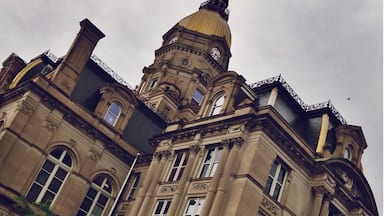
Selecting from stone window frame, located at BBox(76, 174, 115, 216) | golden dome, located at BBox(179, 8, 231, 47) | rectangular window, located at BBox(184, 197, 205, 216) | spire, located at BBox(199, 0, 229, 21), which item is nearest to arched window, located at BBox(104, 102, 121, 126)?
stone window frame, located at BBox(76, 174, 115, 216)

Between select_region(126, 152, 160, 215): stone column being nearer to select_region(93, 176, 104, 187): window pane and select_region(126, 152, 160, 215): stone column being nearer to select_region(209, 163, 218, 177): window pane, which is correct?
select_region(93, 176, 104, 187): window pane

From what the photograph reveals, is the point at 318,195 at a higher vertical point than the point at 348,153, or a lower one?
lower

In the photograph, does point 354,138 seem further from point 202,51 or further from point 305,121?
point 202,51

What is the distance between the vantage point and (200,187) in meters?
28.2

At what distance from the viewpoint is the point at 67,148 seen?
3409 cm

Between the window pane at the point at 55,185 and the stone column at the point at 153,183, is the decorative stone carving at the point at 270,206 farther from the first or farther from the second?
the window pane at the point at 55,185

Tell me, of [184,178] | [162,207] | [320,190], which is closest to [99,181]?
[162,207]

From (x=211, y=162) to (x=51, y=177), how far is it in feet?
36.9

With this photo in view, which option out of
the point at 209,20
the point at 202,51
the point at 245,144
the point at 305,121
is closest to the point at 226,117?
the point at 245,144

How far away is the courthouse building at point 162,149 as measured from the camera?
28.2m

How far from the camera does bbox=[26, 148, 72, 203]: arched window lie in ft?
105

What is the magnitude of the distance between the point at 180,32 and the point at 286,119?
930 inches

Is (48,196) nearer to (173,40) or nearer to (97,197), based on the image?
(97,197)

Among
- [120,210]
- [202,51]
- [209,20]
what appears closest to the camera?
[120,210]
